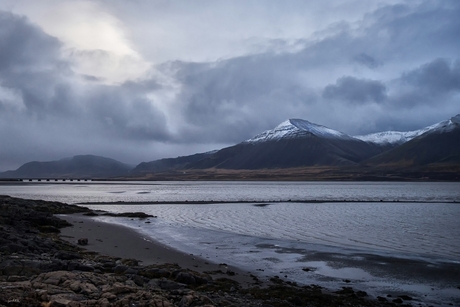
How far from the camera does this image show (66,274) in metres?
11.9

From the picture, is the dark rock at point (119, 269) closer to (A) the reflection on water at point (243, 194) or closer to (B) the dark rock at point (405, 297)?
(B) the dark rock at point (405, 297)

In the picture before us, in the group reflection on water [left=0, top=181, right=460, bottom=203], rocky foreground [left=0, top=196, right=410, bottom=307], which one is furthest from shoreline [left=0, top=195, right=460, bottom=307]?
reflection on water [left=0, top=181, right=460, bottom=203]

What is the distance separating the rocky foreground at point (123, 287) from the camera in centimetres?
1020

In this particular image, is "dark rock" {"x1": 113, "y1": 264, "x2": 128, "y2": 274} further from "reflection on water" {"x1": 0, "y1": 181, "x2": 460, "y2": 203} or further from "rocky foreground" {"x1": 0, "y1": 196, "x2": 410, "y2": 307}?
→ "reflection on water" {"x1": 0, "y1": 181, "x2": 460, "y2": 203}

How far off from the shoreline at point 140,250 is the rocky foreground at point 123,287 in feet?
3.91

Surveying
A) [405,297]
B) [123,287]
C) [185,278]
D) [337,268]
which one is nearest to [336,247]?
[337,268]

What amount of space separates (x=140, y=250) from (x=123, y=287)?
11647mm

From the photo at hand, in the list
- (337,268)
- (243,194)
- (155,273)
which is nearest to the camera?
(155,273)

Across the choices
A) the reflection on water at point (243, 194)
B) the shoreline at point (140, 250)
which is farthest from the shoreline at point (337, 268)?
the reflection on water at point (243, 194)

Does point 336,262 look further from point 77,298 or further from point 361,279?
point 77,298

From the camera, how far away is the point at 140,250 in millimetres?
22516

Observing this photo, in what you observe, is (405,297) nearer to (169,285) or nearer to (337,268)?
(337,268)

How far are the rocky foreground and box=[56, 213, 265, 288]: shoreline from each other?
119 cm

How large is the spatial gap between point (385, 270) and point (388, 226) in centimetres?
1675
